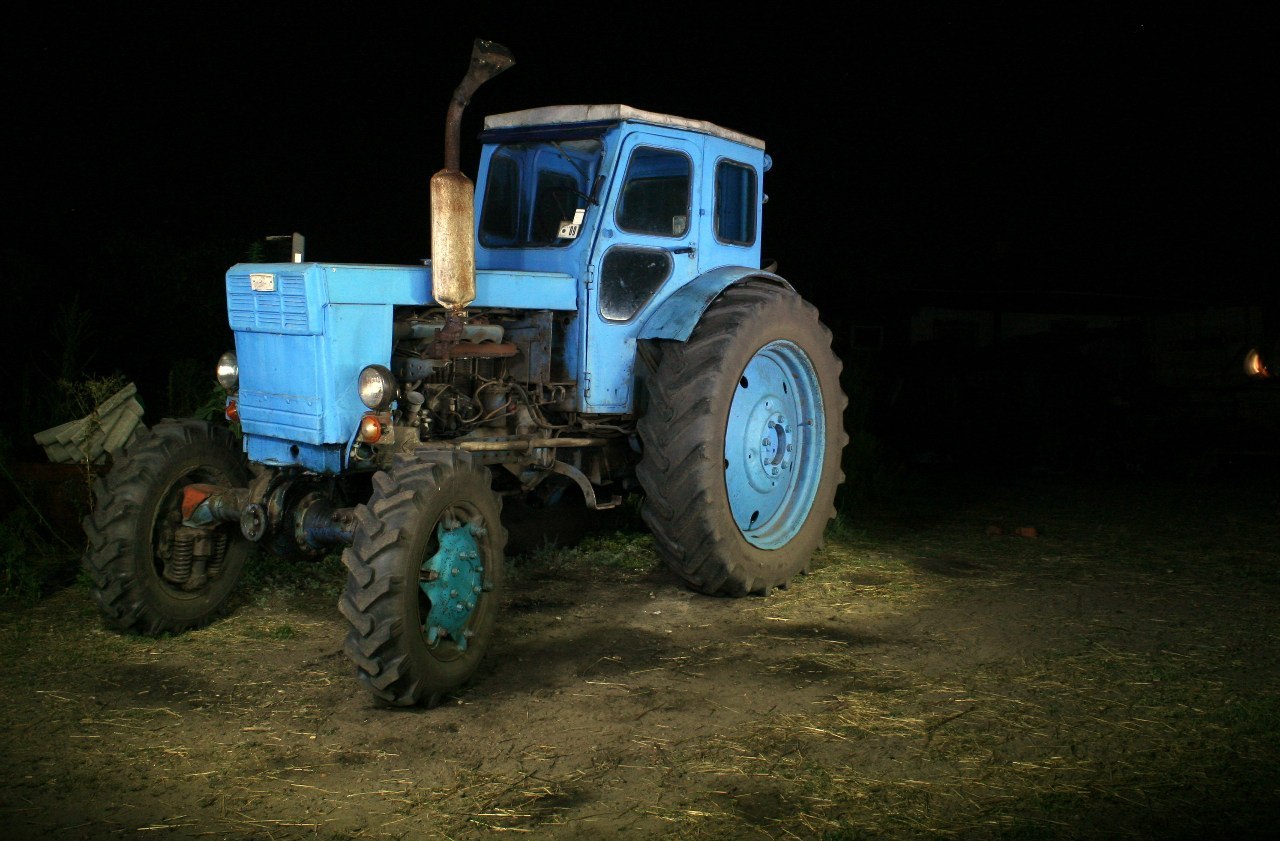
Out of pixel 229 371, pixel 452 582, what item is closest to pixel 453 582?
pixel 452 582

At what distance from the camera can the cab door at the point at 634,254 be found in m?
6.20

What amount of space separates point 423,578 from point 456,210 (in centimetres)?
156

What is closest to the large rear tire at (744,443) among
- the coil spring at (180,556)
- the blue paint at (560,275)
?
the blue paint at (560,275)

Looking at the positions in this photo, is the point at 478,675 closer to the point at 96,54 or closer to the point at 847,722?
the point at 847,722

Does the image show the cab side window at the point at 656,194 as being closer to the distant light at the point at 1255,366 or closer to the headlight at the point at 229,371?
the headlight at the point at 229,371

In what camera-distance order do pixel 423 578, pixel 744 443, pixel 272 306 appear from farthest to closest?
1. pixel 744 443
2. pixel 272 306
3. pixel 423 578

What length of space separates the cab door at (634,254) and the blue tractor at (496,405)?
15mm

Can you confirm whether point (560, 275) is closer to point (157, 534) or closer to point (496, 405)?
point (496, 405)

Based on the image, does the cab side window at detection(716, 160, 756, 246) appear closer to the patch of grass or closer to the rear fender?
the rear fender

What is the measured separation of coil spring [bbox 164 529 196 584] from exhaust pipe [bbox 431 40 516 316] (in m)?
1.85

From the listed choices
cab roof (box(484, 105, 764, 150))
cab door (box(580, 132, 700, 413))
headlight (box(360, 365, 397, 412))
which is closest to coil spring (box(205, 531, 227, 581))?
headlight (box(360, 365, 397, 412))

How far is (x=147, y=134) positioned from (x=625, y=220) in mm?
10696

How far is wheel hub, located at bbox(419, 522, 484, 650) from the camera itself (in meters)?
4.82

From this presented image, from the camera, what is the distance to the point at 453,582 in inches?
193
